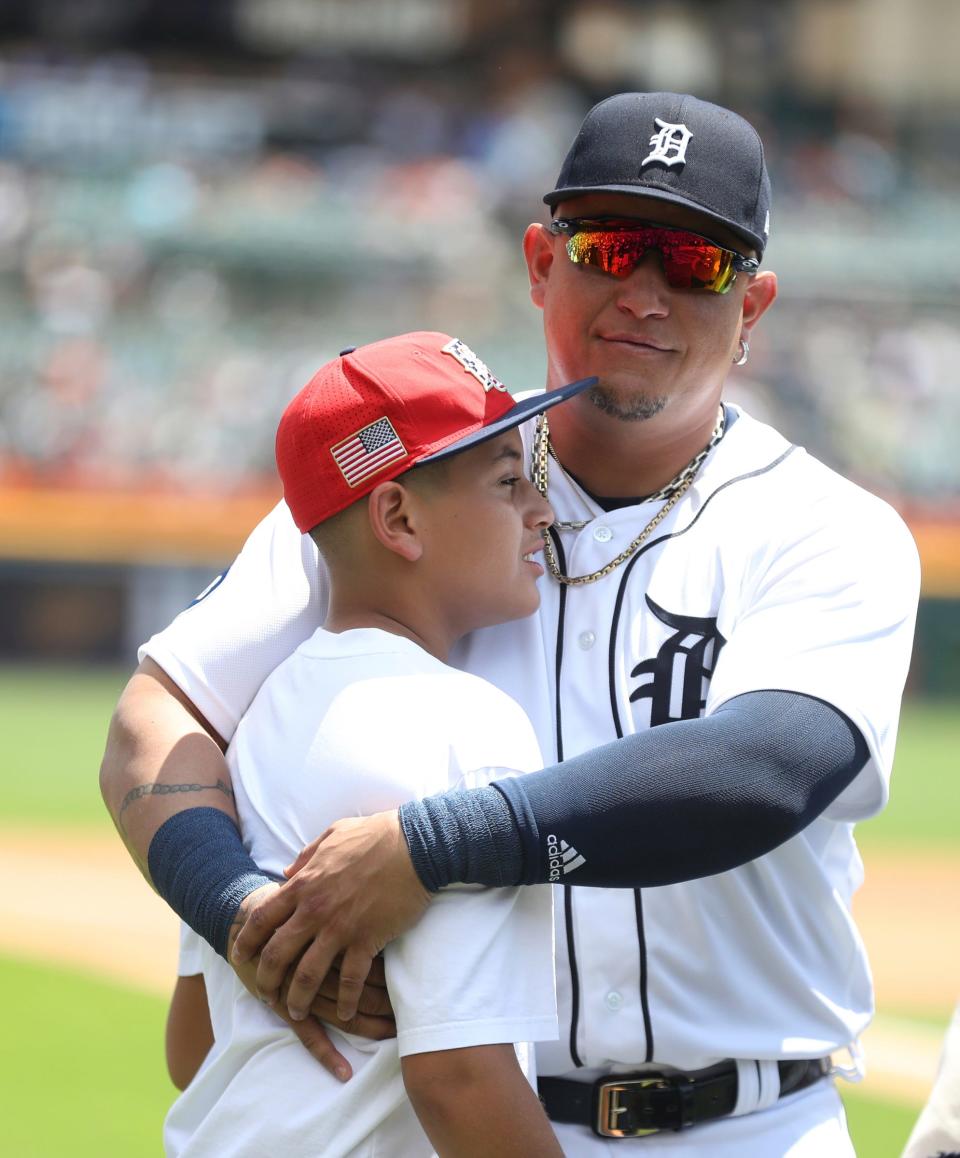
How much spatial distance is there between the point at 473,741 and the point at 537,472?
0.64 m

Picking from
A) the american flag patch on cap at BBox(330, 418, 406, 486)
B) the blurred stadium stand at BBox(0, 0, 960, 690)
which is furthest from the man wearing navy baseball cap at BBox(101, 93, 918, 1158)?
the blurred stadium stand at BBox(0, 0, 960, 690)

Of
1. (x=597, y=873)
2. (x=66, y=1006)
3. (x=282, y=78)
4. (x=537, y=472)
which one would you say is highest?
(x=282, y=78)

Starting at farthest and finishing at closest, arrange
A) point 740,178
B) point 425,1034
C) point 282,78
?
point 282,78, point 740,178, point 425,1034

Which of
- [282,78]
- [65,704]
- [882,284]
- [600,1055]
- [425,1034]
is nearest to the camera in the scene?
[425,1034]

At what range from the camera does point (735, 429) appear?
7.81 feet

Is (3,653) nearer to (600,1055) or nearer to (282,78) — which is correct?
(282,78)

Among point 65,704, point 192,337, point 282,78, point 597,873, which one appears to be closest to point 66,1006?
point 597,873

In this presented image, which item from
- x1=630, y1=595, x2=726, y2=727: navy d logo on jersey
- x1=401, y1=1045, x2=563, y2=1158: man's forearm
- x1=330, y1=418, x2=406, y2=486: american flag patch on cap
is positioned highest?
x1=330, y1=418, x2=406, y2=486: american flag patch on cap

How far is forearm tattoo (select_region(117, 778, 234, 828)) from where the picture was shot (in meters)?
2.02

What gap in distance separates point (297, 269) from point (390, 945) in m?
16.5

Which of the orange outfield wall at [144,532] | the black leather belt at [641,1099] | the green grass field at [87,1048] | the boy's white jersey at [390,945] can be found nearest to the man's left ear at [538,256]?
the boy's white jersey at [390,945]

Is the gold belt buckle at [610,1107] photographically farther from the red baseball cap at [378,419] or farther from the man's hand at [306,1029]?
the red baseball cap at [378,419]

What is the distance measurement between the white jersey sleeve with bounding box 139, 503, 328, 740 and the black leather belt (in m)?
0.62

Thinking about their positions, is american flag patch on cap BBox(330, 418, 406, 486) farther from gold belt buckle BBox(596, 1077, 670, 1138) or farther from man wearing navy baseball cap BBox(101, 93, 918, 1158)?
gold belt buckle BBox(596, 1077, 670, 1138)
